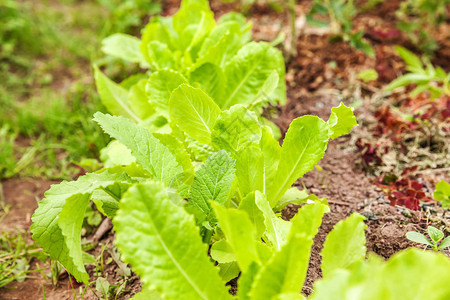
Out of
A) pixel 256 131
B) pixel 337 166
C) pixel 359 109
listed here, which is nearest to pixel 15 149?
pixel 256 131

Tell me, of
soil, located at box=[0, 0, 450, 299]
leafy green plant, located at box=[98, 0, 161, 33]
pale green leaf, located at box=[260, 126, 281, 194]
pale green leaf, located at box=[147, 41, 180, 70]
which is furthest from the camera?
leafy green plant, located at box=[98, 0, 161, 33]

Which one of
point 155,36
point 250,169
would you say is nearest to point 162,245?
point 250,169

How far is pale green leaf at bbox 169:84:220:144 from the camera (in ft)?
4.47

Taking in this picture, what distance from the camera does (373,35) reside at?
2.74m

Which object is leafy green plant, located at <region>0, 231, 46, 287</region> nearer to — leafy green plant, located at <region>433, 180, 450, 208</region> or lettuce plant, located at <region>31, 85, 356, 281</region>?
lettuce plant, located at <region>31, 85, 356, 281</region>

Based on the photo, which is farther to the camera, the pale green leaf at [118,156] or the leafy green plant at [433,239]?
the pale green leaf at [118,156]

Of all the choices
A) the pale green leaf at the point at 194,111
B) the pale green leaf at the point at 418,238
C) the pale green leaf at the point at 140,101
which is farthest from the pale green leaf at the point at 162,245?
the pale green leaf at the point at 140,101

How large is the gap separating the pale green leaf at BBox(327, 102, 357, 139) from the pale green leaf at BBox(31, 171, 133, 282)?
26.5 inches

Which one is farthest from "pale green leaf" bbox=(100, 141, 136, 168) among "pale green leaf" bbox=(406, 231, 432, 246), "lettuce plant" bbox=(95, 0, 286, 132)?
"pale green leaf" bbox=(406, 231, 432, 246)

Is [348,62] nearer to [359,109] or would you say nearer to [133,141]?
[359,109]

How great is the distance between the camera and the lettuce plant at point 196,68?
1706 mm

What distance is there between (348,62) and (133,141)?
1806mm

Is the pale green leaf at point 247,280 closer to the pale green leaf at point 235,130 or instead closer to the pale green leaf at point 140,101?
the pale green leaf at point 235,130

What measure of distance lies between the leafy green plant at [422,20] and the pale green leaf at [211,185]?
200cm
